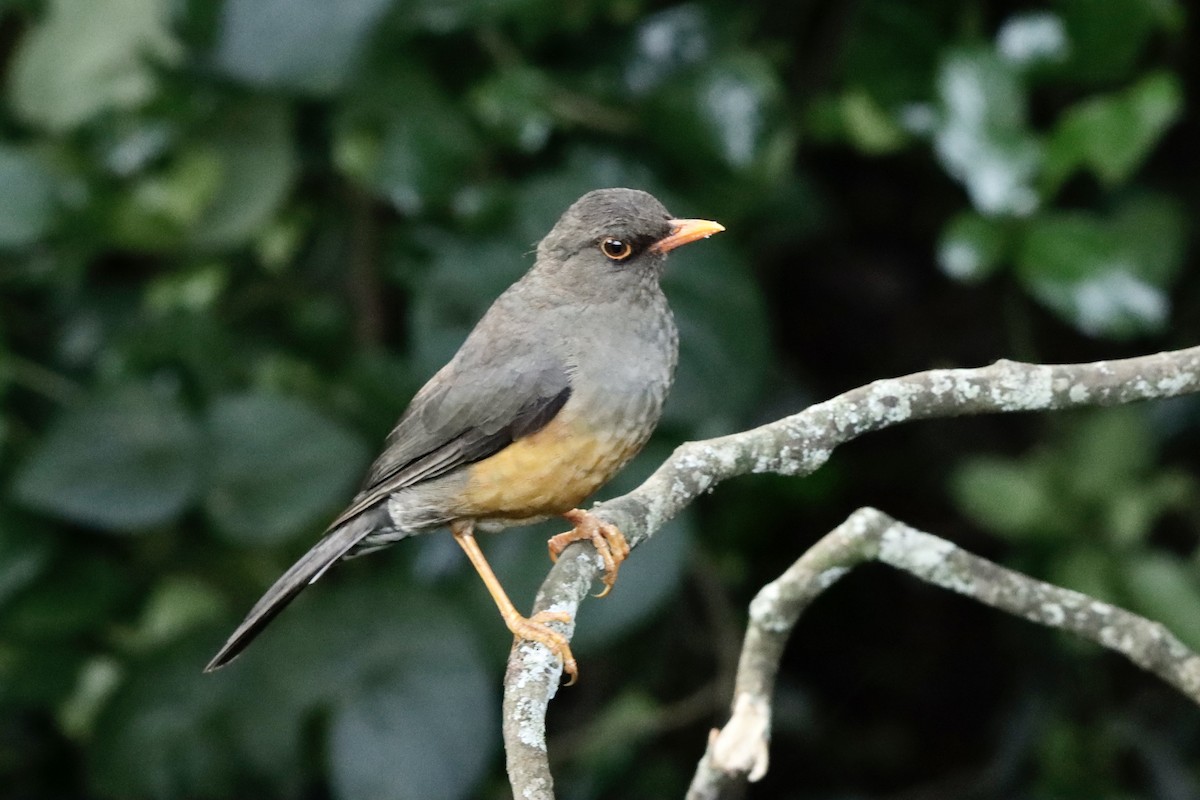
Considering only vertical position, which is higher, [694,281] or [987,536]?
[694,281]

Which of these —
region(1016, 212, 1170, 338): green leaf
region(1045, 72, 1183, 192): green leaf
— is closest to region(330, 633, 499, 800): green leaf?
region(1016, 212, 1170, 338): green leaf

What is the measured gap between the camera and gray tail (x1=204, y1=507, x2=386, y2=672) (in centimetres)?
362

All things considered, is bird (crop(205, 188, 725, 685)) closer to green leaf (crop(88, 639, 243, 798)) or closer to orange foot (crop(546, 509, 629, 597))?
orange foot (crop(546, 509, 629, 597))

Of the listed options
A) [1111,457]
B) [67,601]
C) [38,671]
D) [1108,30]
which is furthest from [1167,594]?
[38,671]

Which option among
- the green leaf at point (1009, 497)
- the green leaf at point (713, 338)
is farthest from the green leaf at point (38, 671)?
the green leaf at point (1009, 497)

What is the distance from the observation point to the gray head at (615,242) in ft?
12.6

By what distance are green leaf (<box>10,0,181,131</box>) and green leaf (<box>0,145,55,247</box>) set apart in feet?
1.54

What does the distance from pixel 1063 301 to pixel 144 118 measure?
291cm

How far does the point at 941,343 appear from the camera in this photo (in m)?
6.26

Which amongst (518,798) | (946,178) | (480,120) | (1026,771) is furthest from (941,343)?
(518,798)

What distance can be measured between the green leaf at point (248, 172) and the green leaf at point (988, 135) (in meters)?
2.09

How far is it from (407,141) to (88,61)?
4.11ft

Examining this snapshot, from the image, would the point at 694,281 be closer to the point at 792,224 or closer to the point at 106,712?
the point at 792,224

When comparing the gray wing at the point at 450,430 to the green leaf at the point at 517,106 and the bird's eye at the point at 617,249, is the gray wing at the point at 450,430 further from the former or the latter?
the green leaf at the point at 517,106
